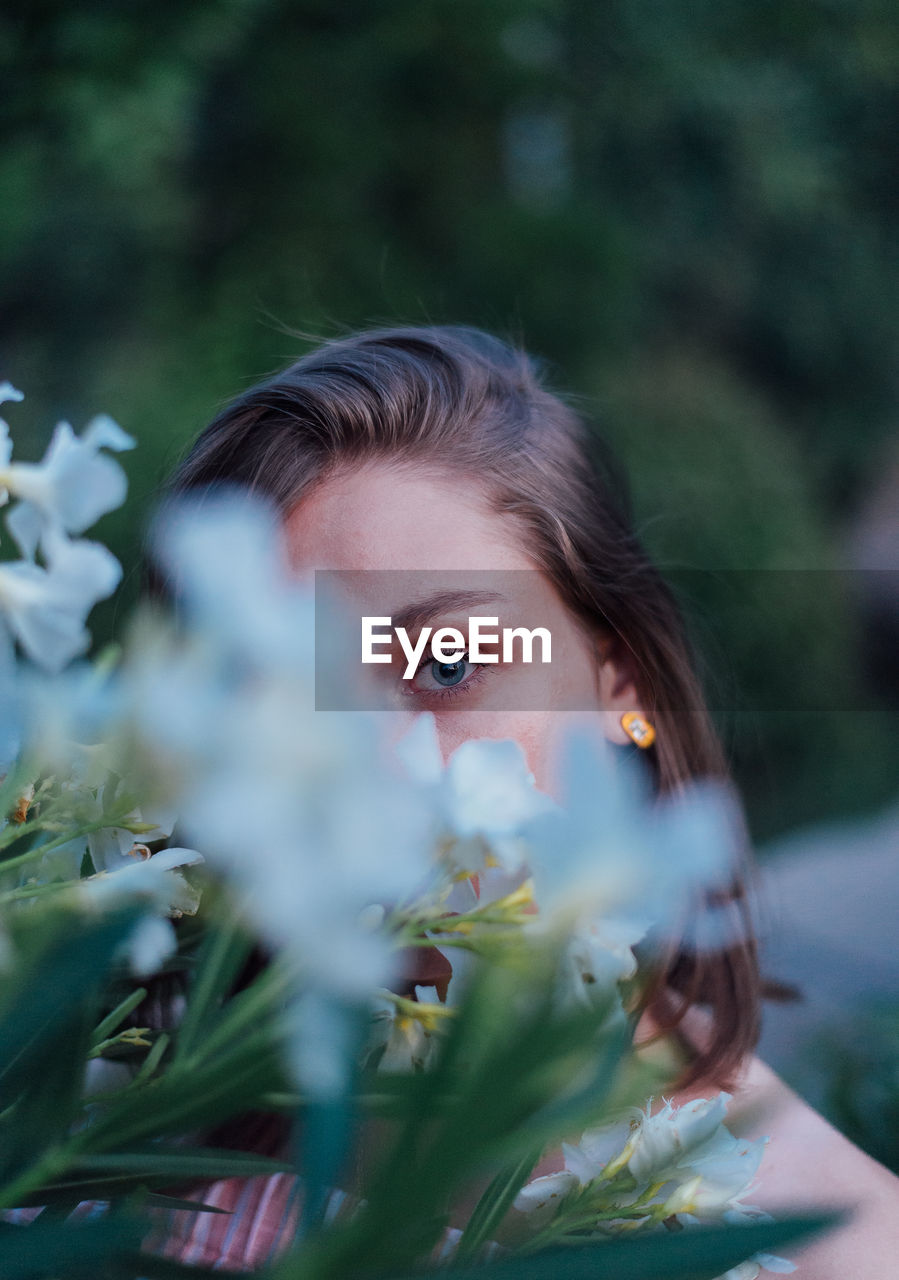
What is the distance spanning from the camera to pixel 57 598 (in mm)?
205

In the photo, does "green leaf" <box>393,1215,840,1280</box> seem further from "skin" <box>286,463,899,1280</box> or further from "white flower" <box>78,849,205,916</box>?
"skin" <box>286,463,899,1280</box>

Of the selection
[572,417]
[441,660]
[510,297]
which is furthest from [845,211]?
[441,660]

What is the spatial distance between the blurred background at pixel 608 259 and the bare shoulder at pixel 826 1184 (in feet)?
0.75

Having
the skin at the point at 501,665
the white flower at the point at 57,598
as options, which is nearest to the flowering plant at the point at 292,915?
the white flower at the point at 57,598

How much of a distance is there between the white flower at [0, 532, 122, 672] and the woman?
0.47m

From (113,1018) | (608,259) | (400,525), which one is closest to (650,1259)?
(113,1018)

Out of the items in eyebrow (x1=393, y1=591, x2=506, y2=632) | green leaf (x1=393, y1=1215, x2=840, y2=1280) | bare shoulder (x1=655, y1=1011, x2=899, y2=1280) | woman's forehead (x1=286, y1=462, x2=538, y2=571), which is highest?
woman's forehead (x1=286, y1=462, x2=538, y2=571)

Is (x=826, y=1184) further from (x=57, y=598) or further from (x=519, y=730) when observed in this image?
(x=57, y=598)

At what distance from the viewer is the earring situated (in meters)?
0.95

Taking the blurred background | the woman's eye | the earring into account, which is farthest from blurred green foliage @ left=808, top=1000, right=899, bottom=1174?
the woman's eye

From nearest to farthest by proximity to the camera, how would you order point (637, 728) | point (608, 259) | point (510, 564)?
point (510, 564) < point (637, 728) < point (608, 259)

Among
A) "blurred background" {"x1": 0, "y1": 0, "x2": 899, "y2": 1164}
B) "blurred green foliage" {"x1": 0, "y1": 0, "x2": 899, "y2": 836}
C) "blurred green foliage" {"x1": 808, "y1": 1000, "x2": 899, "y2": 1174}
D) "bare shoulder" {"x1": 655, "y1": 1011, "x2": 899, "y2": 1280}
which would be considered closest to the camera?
"bare shoulder" {"x1": 655, "y1": 1011, "x2": 899, "y2": 1280}

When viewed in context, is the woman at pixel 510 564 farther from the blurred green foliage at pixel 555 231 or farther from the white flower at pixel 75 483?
the blurred green foliage at pixel 555 231

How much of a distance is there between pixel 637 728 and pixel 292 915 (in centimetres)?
84
